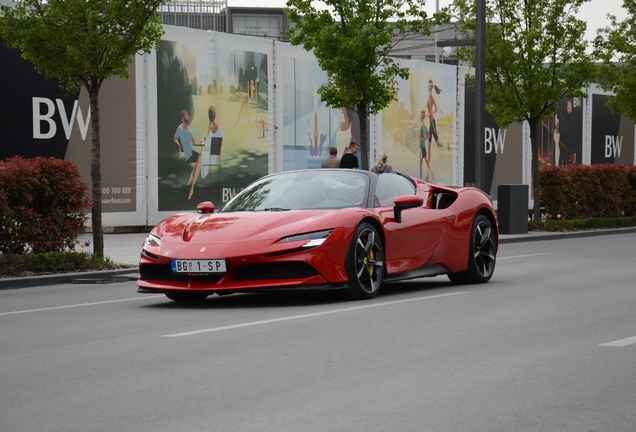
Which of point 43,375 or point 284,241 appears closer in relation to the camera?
point 43,375

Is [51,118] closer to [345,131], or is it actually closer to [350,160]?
[350,160]

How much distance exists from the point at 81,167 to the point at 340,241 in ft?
48.6

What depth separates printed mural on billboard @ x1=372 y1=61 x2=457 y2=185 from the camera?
3209 centimetres

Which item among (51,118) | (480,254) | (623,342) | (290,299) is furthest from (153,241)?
(51,118)

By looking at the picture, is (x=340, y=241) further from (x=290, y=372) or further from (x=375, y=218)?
(x=290, y=372)

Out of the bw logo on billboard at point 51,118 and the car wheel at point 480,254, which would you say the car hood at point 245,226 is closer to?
the car wheel at point 480,254

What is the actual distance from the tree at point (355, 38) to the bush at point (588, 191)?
20.1ft

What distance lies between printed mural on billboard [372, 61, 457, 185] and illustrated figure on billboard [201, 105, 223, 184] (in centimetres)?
698

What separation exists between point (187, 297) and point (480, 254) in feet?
11.3

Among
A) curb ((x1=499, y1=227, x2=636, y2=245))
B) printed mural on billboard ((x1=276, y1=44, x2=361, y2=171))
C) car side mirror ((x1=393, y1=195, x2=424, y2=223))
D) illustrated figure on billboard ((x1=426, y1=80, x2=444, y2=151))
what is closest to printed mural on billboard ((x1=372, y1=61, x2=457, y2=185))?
illustrated figure on billboard ((x1=426, y1=80, x2=444, y2=151))

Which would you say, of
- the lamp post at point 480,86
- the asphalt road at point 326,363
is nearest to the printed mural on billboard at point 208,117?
the lamp post at point 480,86

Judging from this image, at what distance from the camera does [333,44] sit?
2286cm

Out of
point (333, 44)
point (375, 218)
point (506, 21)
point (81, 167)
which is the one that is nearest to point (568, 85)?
point (506, 21)

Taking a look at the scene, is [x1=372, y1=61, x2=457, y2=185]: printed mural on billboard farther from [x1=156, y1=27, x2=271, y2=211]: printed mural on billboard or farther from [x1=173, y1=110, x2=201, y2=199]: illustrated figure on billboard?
[x1=173, y1=110, x2=201, y2=199]: illustrated figure on billboard
